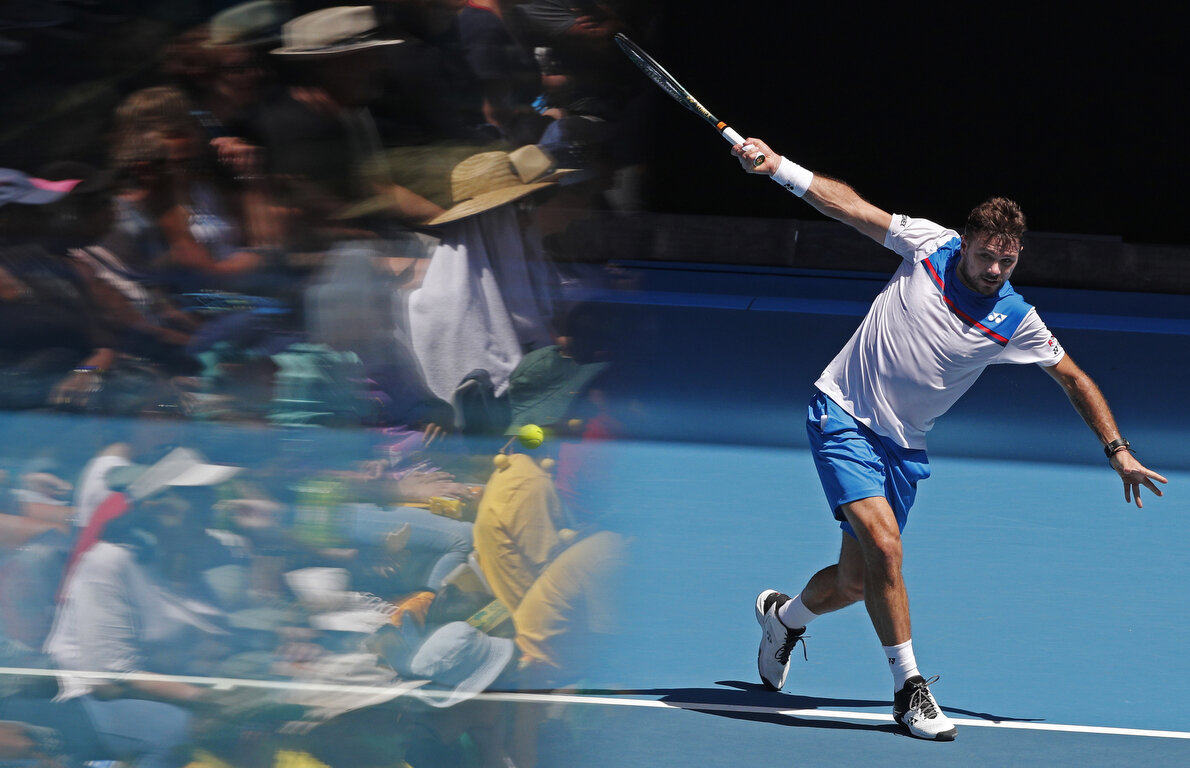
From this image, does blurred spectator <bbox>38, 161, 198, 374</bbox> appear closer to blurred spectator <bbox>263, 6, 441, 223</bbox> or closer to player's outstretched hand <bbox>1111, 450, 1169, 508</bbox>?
blurred spectator <bbox>263, 6, 441, 223</bbox>

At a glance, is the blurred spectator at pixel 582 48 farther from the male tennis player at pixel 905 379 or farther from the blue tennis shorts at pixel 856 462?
the blue tennis shorts at pixel 856 462

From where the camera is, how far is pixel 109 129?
2.13 m

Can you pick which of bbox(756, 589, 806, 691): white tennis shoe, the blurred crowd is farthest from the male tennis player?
the blurred crowd

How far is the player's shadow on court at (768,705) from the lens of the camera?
4289 mm

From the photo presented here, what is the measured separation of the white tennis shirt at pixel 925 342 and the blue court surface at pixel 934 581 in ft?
3.22

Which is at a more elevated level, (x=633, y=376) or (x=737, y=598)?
(x=633, y=376)

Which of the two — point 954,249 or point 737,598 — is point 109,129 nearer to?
point 954,249

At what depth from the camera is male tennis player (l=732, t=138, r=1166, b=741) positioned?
408 cm

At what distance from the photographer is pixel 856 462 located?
4.17m

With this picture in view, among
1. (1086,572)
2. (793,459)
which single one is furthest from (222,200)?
(793,459)

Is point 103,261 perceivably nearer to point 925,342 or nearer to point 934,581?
point 925,342

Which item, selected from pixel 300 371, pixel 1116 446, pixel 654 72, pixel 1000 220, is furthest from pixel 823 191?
pixel 300 371

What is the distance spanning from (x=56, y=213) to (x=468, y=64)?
2.30 ft

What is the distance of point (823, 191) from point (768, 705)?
167 centimetres
